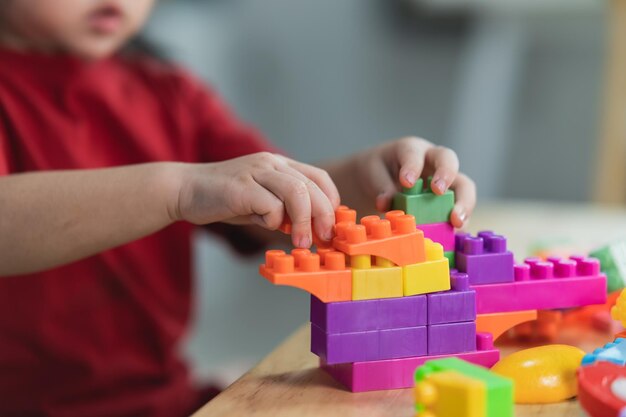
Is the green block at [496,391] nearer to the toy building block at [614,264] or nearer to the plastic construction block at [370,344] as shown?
the plastic construction block at [370,344]

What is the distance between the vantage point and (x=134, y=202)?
60 centimetres

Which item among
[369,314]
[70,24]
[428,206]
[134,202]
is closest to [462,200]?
[428,206]

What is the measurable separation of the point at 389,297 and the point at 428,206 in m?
0.09

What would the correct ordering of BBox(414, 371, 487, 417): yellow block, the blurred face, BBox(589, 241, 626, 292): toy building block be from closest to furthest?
BBox(414, 371, 487, 417): yellow block, BBox(589, 241, 626, 292): toy building block, the blurred face

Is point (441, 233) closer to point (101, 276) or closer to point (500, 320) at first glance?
point (500, 320)

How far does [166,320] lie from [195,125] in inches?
9.9

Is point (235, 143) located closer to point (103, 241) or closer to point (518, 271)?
point (103, 241)

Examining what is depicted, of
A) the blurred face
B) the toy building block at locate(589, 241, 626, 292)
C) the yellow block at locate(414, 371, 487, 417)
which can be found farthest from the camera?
the blurred face

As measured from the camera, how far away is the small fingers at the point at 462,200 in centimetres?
58

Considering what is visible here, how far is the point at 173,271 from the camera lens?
1011mm

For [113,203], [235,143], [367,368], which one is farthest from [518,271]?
[235,143]

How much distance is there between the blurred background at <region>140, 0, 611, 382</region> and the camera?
1816 mm

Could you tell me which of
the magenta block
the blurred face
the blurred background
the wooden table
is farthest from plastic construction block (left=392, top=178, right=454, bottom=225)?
the blurred background

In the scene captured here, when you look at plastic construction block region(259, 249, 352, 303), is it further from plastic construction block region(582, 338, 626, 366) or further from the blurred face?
the blurred face
